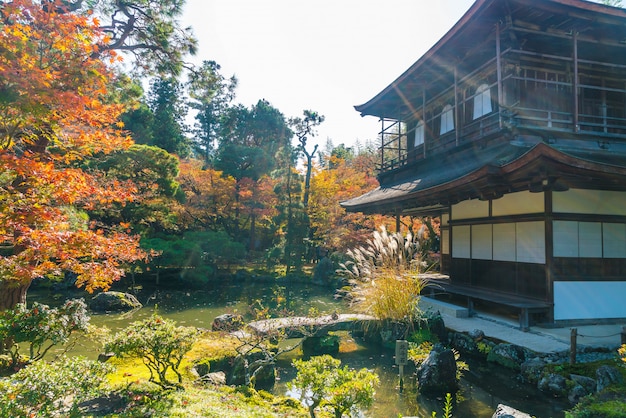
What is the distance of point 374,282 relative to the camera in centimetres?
579

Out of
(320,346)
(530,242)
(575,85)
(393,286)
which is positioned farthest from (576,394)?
(575,85)

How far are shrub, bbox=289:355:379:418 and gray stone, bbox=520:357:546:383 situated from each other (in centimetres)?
259

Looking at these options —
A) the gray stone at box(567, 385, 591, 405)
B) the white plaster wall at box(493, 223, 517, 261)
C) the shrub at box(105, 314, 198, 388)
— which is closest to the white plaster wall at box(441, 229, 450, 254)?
the white plaster wall at box(493, 223, 517, 261)

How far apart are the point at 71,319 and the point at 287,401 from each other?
219 centimetres

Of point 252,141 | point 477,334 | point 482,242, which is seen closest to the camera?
point 477,334

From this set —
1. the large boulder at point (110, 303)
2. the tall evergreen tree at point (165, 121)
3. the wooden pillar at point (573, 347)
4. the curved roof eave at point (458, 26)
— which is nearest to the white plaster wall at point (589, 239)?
the wooden pillar at point (573, 347)

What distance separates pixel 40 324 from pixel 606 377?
18.0 ft

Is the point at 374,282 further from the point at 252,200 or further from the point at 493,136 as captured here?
the point at 252,200

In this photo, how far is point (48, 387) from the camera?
7.76ft

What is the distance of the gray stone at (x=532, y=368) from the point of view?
13.8 feet

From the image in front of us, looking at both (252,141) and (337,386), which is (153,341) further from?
(252,141)

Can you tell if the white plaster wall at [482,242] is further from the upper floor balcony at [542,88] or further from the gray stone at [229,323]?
the gray stone at [229,323]

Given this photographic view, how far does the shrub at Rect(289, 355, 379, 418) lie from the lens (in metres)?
2.60

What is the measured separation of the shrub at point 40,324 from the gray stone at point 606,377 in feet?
16.9
